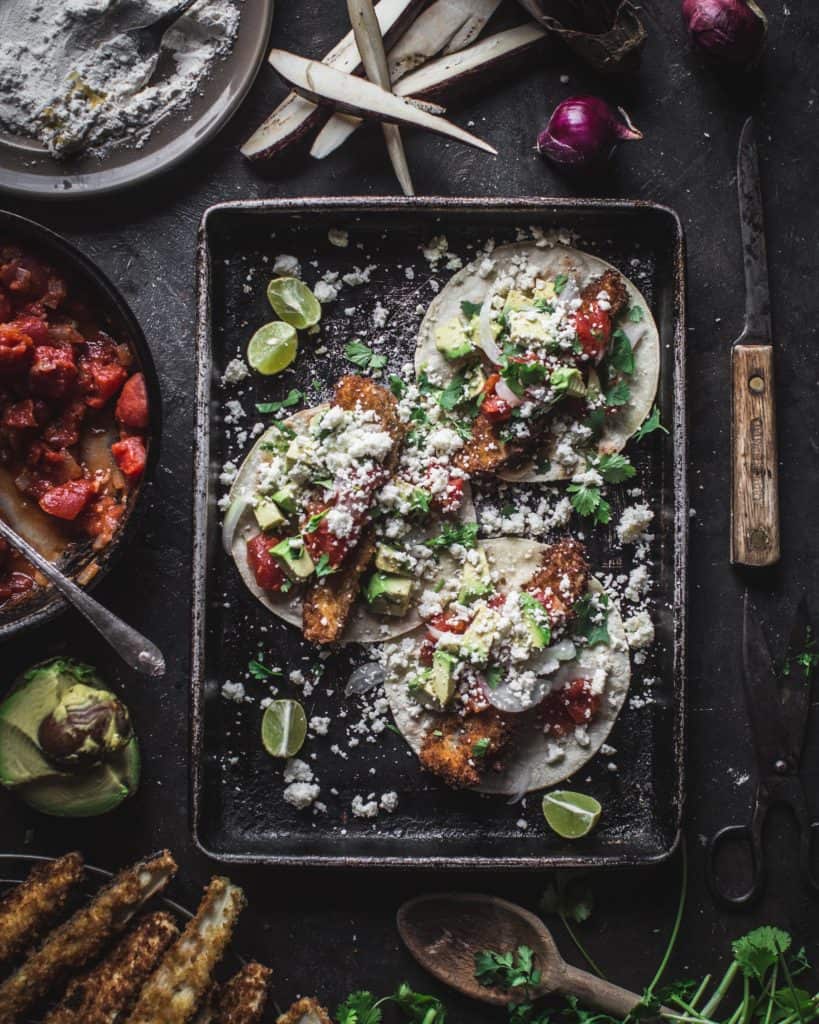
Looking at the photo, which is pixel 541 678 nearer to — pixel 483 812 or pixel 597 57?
pixel 483 812

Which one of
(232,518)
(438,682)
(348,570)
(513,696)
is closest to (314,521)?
(348,570)

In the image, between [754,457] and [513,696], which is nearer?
[513,696]

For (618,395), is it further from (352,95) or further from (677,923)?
(677,923)

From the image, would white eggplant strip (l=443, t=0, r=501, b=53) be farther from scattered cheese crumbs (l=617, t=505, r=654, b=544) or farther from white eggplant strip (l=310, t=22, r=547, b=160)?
scattered cheese crumbs (l=617, t=505, r=654, b=544)

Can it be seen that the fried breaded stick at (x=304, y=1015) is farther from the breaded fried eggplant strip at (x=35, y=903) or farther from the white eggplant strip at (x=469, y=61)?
the white eggplant strip at (x=469, y=61)

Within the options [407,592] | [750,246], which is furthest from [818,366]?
[407,592]

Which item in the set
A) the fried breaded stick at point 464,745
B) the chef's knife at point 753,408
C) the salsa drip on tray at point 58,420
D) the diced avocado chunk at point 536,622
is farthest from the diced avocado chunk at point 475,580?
the salsa drip on tray at point 58,420
